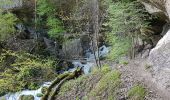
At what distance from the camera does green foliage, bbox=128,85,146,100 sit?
1186 cm

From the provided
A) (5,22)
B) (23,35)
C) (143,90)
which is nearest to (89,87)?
(143,90)

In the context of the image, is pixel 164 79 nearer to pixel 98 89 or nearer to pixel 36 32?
pixel 98 89

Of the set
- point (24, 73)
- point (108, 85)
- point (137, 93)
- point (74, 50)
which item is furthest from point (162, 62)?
point (74, 50)

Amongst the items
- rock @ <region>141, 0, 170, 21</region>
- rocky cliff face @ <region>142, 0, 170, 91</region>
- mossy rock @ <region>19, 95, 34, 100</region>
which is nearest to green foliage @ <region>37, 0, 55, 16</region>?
mossy rock @ <region>19, 95, 34, 100</region>

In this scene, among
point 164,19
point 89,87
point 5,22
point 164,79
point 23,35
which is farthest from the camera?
point 23,35

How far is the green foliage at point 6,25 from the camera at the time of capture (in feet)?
84.3

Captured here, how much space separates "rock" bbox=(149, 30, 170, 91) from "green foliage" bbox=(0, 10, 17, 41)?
1545 cm

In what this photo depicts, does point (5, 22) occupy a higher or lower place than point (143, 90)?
higher

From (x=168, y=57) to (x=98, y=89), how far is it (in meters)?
3.52

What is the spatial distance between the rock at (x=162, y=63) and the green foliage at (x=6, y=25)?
50.7 ft

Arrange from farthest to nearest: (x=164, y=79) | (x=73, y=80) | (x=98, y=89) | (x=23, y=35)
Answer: (x=23, y=35) < (x=73, y=80) < (x=98, y=89) < (x=164, y=79)

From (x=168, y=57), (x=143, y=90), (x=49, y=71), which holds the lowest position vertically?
(x=49, y=71)

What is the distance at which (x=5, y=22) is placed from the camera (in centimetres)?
2569

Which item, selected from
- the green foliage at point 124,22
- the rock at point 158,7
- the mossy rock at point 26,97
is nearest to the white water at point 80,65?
the mossy rock at point 26,97
